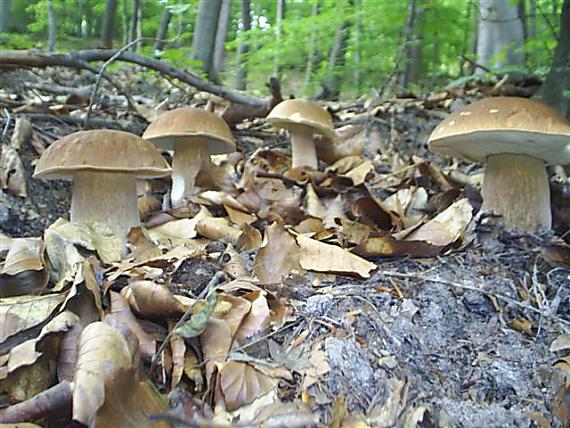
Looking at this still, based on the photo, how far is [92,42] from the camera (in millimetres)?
16938

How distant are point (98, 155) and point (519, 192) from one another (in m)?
1.90

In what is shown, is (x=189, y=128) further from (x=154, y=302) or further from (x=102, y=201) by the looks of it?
(x=154, y=302)

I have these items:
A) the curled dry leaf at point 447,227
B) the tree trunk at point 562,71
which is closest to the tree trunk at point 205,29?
the tree trunk at point 562,71

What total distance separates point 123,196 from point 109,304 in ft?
3.18

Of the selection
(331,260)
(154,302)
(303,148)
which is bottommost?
(303,148)

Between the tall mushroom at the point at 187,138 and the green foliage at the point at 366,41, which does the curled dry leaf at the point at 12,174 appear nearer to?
the tall mushroom at the point at 187,138

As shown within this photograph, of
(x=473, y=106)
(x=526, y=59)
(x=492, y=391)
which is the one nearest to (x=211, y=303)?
(x=492, y=391)

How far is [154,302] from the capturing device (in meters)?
1.35

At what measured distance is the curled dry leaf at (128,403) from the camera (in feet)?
3.16

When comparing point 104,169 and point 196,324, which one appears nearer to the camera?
point 196,324

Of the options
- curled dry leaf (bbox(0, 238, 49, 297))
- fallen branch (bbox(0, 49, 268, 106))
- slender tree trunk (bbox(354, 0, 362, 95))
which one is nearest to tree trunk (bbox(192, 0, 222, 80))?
slender tree trunk (bbox(354, 0, 362, 95))

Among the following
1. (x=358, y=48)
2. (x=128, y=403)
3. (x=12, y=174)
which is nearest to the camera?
(x=128, y=403)

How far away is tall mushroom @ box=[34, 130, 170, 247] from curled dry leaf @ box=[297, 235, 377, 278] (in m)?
0.81

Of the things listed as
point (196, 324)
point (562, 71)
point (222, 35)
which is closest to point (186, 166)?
point (196, 324)
